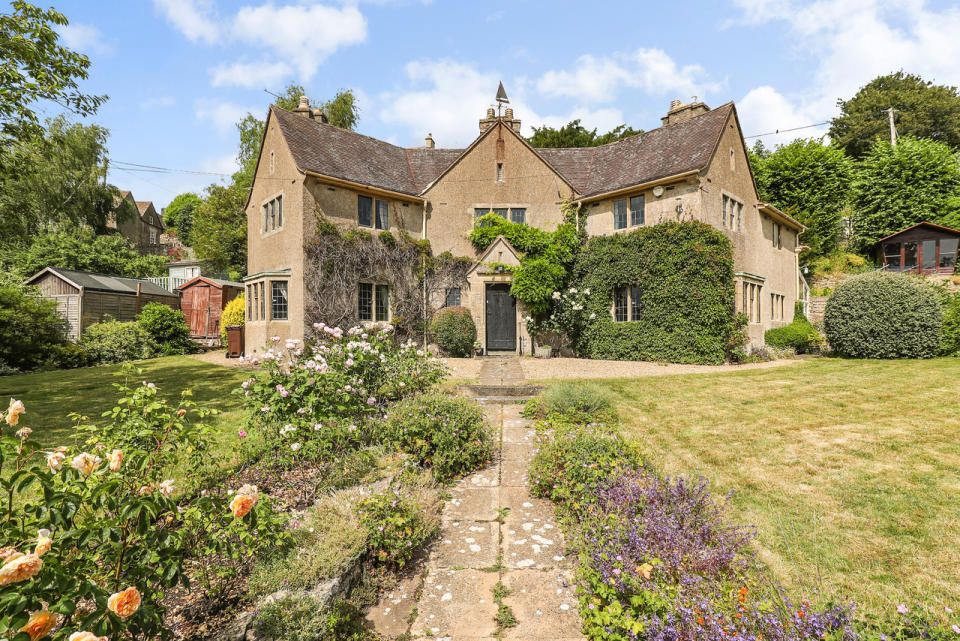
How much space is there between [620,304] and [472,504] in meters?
13.1

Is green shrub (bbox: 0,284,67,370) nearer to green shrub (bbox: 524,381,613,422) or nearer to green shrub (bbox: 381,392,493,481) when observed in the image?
green shrub (bbox: 381,392,493,481)

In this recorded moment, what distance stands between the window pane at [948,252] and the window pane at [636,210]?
21.9m

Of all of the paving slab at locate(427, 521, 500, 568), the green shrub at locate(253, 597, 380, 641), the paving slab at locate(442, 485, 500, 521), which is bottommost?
the paving slab at locate(427, 521, 500, 568)

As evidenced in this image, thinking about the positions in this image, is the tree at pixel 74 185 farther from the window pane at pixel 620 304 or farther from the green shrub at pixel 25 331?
the window pane at pixel 620 304

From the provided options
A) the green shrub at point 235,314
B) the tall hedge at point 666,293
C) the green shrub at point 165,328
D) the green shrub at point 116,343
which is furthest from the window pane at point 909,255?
the green shrub at point 116,343

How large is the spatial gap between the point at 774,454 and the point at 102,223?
42.5m

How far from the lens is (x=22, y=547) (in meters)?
1.66

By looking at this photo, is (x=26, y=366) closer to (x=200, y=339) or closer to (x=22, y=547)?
(x=200, y=339)

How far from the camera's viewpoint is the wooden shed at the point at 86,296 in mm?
17203

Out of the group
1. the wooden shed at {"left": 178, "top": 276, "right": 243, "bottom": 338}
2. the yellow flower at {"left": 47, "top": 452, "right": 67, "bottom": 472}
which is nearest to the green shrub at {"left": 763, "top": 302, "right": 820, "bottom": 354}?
the yellow flower at {"left": 47, "top": 452, "right": 67, "bottom": 472}

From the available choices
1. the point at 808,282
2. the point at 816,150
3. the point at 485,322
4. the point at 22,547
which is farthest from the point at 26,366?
the point at 816,150

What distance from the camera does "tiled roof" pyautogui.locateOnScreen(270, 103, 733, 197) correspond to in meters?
15.3

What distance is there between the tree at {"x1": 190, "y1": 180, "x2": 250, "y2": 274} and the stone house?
11471mm

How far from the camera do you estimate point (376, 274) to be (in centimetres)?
1600
